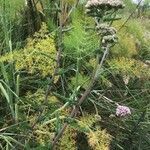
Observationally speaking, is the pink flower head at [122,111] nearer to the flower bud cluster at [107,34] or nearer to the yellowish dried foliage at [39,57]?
the yellowish dried foliage at [39,57]

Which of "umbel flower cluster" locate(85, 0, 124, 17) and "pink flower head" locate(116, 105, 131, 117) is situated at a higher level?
"umbel flower cluster" locate(85, 0, 124, 17)

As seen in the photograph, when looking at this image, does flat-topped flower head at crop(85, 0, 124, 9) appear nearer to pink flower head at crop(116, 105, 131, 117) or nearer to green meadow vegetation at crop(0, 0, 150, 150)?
green meadow vegetation at crop(0, 0, 150, 150)

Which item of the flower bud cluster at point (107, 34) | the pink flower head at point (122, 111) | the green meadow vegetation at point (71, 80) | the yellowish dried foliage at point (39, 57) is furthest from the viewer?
the pink flower head at point (122, 111)

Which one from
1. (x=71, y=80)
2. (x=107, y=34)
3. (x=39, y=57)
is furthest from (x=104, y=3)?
(x=71, y=80)

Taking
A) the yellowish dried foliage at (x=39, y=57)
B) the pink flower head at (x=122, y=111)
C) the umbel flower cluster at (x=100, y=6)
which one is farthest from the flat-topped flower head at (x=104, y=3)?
the pink flower head at (x=122, y=111)

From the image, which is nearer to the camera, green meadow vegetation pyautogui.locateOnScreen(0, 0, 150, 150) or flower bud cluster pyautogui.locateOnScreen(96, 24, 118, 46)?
flower bud cluster pyautogui.locateOnScreen(96, 24, 118, 46)

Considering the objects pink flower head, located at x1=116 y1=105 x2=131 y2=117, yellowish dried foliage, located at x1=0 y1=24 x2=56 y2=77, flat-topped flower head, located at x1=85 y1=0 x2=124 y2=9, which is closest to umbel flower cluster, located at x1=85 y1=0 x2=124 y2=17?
flat-topped flower head, located at x1=85 y1=0 x2=124 y2=9

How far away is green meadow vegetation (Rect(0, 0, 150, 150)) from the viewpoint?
2.59 meters

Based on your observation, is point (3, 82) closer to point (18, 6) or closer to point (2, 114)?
point (2, 114)

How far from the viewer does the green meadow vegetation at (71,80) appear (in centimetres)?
259

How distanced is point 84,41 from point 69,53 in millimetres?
128

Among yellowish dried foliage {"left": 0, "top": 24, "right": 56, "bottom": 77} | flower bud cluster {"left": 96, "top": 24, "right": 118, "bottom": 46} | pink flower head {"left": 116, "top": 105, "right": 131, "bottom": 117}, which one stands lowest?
pink flower head {"left": 116, "top": 105, "right": 131, "bottom": 117}

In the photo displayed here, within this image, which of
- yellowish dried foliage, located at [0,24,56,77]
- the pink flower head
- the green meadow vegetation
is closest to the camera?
the green meadow vegetation

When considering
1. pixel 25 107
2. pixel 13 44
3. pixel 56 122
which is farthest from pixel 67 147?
pixel 13 44
